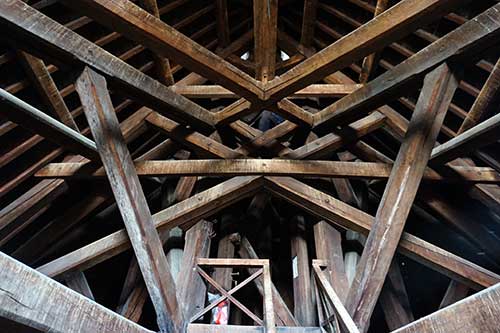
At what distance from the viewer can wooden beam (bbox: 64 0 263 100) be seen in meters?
1.63

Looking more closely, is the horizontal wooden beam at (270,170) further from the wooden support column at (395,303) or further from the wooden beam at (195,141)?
the wooden support column at (395,303)

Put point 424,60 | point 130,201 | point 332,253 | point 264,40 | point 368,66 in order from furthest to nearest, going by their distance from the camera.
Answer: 1. point 368,66
2. point 332,253
3. point 264,40
4. point 424,60
5. point 130,201

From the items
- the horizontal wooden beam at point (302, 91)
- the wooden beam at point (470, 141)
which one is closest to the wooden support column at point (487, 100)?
the wooden beam at point (470, 141)

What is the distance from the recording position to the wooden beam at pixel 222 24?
3.94 m

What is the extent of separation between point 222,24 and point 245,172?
2453 millimetres

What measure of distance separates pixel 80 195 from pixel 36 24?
180 centimetres

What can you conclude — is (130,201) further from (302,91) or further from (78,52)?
(302,91)

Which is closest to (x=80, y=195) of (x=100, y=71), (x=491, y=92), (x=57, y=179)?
(x=57, y=179)

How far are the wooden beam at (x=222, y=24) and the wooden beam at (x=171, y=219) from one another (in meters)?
2.40

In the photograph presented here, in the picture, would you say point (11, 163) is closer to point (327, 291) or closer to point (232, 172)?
point (232, 172)

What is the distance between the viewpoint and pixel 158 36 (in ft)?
5.82

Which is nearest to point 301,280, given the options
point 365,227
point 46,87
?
point 365,227

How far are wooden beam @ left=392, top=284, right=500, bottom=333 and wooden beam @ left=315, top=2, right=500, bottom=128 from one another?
1432 mm

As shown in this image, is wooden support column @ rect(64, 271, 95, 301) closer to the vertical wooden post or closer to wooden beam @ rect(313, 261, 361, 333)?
the vertical wooden post
